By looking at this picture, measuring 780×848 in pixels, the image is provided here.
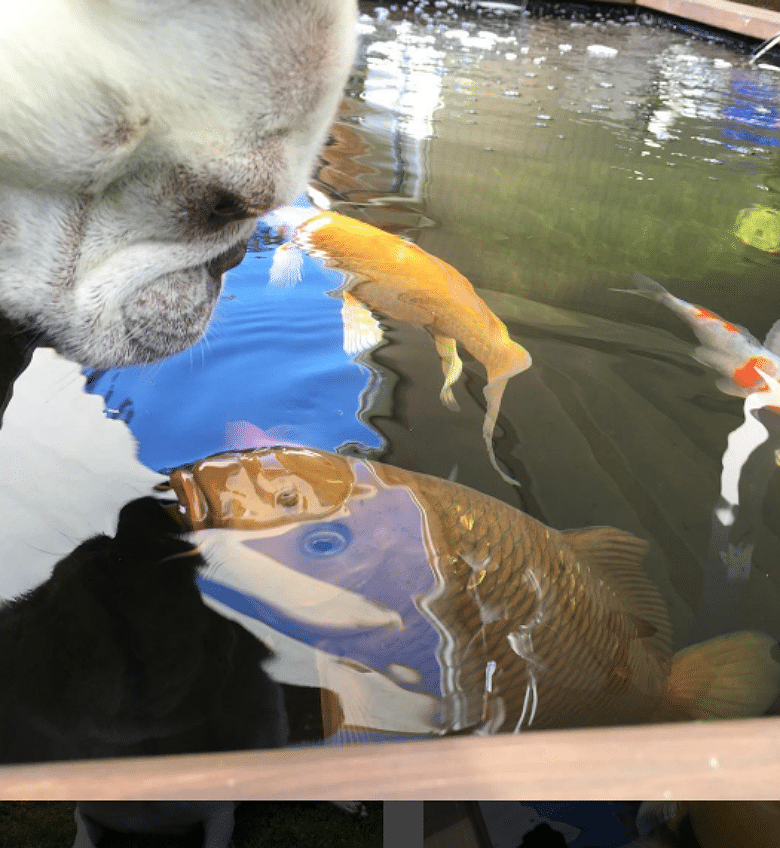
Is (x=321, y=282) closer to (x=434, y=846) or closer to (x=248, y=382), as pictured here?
(x=248, y=382)

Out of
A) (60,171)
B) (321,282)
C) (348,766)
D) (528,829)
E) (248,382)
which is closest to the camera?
(348,766)

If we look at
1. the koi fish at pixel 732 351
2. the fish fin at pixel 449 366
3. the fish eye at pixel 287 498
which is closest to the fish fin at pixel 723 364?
the koi fish at pixel 732 351

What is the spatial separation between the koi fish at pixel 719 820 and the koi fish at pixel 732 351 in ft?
5.14

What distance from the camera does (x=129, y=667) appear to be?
1.38 meters

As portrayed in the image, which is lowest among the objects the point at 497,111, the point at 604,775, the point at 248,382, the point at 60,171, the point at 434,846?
the point at 497,111

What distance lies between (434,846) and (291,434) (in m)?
1.22

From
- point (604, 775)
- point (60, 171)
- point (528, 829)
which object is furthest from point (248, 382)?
point (604, 775)

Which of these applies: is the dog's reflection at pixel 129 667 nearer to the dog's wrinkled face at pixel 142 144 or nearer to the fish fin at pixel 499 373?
the dog's wrinkled face at pixel 142 144

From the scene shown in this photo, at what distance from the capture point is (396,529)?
164cm

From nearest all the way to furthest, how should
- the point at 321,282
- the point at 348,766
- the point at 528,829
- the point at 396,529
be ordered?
the point at 348,766 < the point at 528,829 < the point at 396,529 < the point at 321,282

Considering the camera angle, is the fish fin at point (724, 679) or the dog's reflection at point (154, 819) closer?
the dog's reflection at point (154, 819)

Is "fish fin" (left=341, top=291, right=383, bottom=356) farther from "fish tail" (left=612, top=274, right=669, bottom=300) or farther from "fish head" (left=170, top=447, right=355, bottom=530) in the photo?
"fish tail" (left=612, top=274, right=669, bottom=300)

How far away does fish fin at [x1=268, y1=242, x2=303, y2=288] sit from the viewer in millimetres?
2816

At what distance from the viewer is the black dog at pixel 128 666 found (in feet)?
4.12
